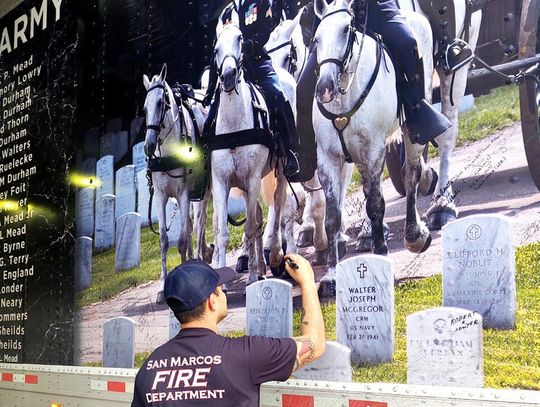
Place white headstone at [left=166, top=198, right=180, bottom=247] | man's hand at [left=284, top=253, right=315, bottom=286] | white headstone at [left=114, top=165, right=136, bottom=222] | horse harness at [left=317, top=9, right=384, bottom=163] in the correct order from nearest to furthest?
1. man's hand at [left=284, top=253, right=315, bottom=286]
2. horse harness at [left=317, top=9, right=384, bottom=163]
3. white headstone at [left=166, top=198, right=180, bottom=247]
4. white headstone at [left=114, top=165, right=136, bottom=222]

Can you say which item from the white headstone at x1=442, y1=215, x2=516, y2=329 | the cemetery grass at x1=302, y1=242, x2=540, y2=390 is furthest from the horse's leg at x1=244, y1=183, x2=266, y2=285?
the cemetery grass at x1=302, y1=242, x2=540, y2=390

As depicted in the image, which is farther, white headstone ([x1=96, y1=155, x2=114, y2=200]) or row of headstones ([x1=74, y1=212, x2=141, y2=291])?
white headstone ([x1=96, y1=155, x2=114, y2=200])

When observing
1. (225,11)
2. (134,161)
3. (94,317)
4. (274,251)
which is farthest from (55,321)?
(225,11)

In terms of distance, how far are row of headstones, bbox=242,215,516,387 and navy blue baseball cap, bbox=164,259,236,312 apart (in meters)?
0.46

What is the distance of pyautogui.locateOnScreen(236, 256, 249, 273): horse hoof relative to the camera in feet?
8.61

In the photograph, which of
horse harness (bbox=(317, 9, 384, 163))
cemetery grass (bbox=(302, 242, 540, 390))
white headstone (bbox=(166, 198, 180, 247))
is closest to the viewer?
cemetery grass (bbox=(302, 242, 540, 390))

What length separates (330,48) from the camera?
233 centimetres

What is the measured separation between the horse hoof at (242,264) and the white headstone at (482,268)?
90 cm

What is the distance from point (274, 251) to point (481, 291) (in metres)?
0.87

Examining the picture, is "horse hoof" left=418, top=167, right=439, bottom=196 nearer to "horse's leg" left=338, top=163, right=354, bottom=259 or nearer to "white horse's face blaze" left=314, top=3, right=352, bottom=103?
"horse's leg" left=338, top=163, right=354, bottom=259

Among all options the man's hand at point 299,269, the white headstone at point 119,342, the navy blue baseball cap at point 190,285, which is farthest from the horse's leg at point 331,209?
the white headstone at point 119,342

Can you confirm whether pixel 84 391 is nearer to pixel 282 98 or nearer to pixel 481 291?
pixel 282 98

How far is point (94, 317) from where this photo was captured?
11.0 ft

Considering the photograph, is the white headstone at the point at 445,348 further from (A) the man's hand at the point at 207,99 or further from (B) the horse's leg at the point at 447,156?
(A) the man's hand at the point at 207,99
